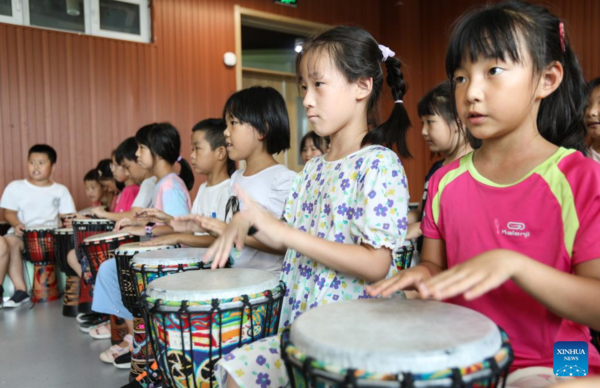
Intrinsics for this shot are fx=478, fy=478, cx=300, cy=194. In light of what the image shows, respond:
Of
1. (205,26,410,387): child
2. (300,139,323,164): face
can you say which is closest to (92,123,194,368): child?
(300,139,323,164): face

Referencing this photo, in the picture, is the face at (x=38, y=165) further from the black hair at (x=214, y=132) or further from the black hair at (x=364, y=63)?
the black hair at (x=364, y=63)

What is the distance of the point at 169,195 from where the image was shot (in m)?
2.78

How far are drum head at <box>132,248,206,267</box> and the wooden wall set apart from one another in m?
3.56

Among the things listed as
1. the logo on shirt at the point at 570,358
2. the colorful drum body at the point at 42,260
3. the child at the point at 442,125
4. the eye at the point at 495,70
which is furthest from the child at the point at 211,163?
the colorful drum body at the point at 42,260

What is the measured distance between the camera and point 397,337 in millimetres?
730

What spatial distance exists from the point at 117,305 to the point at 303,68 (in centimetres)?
168


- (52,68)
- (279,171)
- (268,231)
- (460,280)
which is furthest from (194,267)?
(52,68)

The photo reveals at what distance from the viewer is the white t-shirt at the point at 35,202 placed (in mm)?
4172

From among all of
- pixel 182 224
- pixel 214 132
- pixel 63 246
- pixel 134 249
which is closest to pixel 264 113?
pixel 214 132

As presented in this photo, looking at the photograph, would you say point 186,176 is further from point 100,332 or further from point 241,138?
point 241,138

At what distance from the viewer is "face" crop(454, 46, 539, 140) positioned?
37.8 inches

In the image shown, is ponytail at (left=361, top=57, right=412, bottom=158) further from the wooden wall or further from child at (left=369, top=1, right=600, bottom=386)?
the wooden wall

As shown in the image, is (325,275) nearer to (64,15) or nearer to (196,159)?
(196,159)

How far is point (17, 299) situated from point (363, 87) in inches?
134
